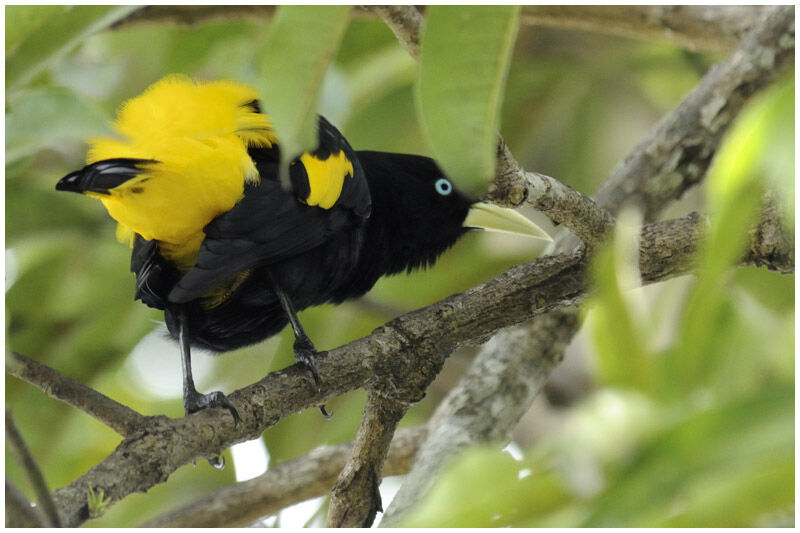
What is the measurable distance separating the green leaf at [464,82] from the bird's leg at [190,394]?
758 millimetres

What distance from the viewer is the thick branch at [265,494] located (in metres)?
2.24

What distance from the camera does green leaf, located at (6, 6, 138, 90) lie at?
1275 millimetres

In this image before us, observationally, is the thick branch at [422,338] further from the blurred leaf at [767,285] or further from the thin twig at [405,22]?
the blurred leaf at [767,285]

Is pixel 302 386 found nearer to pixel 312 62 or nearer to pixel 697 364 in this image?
pixel 312 62

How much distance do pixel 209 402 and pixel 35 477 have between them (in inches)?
30.6

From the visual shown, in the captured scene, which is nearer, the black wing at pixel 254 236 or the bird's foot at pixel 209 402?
the bird's foot at pixel 209 402

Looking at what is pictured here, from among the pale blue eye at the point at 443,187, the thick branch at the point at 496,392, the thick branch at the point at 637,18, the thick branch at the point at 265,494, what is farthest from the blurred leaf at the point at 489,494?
the thick branch at the point at 637,18

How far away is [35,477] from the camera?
34.6 inches

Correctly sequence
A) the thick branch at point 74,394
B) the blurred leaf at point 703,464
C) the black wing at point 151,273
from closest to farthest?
the blurred leaf at point 703,464, the thick branch at point 74,394, the black wing at point 151,273

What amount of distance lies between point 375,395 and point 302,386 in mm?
142

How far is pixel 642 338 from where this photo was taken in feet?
2.52

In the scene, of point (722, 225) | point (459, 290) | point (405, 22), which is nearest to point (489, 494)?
point (722, 225)

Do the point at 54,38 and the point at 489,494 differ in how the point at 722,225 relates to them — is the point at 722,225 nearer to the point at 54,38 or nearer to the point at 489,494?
the point at 489,494

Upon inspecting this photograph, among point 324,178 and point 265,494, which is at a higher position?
point 324,178
